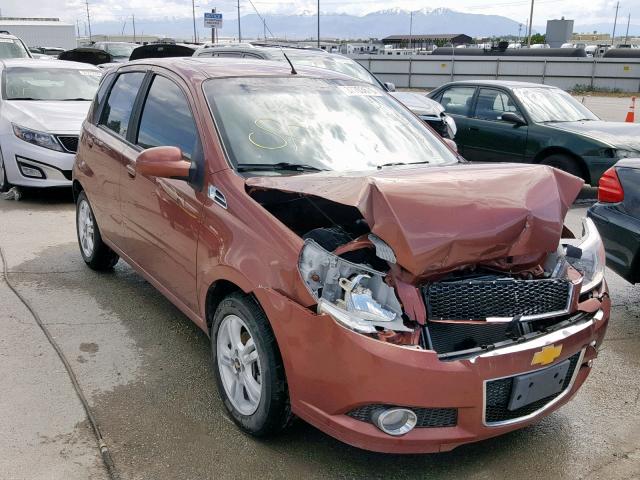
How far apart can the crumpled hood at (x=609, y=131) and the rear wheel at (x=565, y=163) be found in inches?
14.3

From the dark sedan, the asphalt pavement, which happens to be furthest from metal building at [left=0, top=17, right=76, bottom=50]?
the asphalt pavement

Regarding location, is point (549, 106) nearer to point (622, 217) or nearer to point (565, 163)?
point (565, 163)

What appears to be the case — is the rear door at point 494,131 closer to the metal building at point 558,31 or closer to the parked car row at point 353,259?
the parked car row at point 353,259

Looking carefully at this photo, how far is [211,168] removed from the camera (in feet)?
11.2

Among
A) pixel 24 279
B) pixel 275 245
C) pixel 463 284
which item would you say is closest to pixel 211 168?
pixel 275 245

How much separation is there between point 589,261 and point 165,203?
238 cm

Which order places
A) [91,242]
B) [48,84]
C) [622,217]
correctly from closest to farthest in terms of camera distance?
[622,217] < [91,242] < [48,84]

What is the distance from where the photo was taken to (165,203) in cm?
379

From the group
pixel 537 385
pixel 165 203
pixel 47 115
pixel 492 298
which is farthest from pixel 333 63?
pixel 537 385

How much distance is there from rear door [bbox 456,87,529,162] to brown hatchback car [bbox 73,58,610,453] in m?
5.79

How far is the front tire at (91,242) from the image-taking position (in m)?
5.31

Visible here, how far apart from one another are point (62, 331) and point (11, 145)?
438 cm

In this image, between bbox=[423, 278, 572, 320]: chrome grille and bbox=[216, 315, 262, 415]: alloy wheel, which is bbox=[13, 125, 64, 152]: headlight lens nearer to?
bbox=[216, 315, 262, 415]: alloy wheel

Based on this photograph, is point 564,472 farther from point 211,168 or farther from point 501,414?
point 211,168
